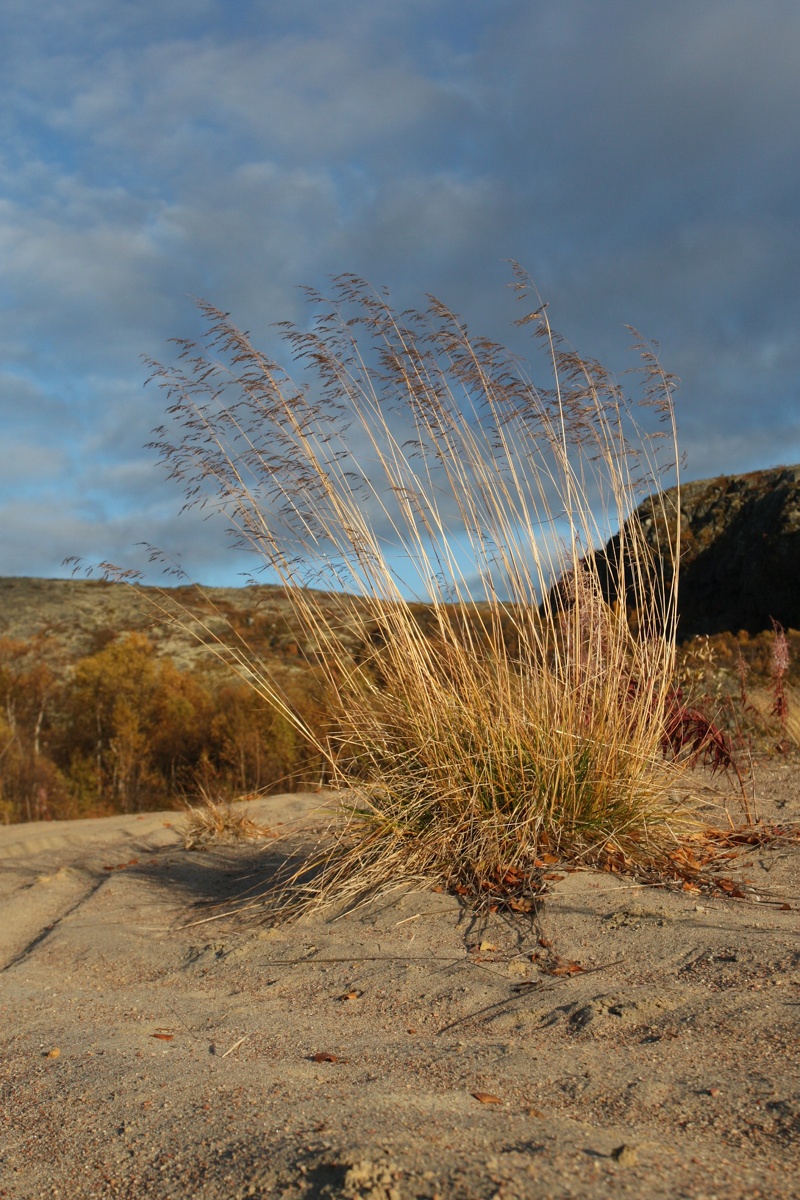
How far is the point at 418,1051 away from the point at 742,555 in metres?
10.1

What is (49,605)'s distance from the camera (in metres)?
→ 18.3

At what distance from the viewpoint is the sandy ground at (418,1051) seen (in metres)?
1.48

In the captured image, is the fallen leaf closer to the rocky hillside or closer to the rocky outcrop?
the rocky outcrop

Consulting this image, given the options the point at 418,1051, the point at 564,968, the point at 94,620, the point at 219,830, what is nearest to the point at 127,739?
the point at 219,830

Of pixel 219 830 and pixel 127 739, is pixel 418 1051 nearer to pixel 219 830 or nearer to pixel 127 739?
pixel 219 830

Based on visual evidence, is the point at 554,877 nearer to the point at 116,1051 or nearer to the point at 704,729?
the point at 704,729

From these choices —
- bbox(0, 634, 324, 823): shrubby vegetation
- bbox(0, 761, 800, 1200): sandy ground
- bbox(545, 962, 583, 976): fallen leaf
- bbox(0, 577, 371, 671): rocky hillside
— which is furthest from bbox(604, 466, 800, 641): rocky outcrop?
bbox(545, 962, 583, 976): fallen leaf

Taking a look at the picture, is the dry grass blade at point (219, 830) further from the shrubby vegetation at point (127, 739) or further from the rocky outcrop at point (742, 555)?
the rocky outcrop at point (742, 555)

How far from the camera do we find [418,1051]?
2.15m

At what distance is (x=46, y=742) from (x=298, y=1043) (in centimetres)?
1016

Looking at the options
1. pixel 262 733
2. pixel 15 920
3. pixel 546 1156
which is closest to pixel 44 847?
pixel 15 920

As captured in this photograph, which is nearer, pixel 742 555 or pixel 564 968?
pixel 564 968

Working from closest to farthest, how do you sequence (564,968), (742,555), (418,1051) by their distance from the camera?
(418,1051), (564,968), (742,555)

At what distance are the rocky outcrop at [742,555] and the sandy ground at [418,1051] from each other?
752 cm
